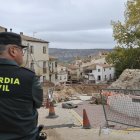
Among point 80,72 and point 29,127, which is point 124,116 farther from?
point 80,72

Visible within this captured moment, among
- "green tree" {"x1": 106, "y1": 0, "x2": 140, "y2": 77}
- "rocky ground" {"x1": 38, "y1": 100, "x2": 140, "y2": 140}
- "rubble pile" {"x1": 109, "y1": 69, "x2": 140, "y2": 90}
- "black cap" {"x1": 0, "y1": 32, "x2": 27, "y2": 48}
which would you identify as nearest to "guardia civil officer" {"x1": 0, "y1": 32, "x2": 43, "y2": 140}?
"black cap" {"x1": 0, "y1": 32, "x2": 27, "y2": 48}

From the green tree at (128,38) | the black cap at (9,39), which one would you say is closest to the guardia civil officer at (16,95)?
the black cap at (9,39)

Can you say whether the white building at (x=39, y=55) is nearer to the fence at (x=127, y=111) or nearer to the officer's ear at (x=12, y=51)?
the fence at (x=127, y=111)

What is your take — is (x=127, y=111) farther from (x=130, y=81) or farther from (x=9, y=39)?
(x=9, y=39)

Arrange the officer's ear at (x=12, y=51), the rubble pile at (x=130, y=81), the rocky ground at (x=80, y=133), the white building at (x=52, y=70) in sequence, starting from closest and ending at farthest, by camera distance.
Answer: the officer's ear at (x=12, y=51)
the rocky ground at (x=80, y=133)
the rubble pile at (x=130, y=81)
the white building at (x=52, y=70)

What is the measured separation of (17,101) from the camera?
133 inches

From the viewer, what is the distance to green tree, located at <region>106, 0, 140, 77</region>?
48.3 metres

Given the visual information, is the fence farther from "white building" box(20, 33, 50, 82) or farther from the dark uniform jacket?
"white building" box(20, 33, 50, 82)

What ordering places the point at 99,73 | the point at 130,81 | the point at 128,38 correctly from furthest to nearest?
the point at 99,73, the point at 128,38, the point at 130,81

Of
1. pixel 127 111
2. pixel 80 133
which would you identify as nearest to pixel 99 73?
pixel 127 111

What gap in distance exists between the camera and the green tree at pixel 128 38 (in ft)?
158

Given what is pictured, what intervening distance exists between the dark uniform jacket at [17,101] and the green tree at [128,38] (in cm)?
4508

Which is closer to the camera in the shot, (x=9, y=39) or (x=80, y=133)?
(x=9, y=39)

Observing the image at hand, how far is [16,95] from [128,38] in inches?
1845
